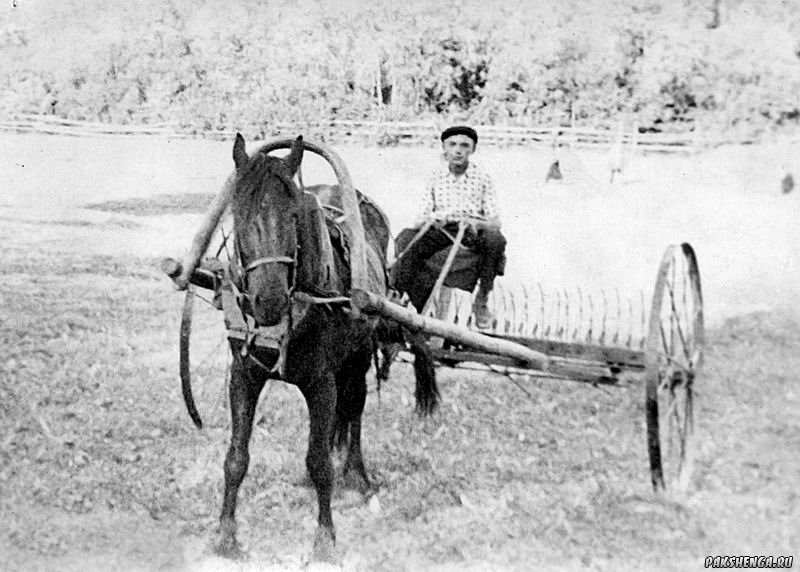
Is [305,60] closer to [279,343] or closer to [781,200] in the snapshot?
[279,343]

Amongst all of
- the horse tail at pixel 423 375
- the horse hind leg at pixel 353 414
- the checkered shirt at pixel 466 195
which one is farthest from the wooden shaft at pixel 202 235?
the checkered shirt at pixel 466 195

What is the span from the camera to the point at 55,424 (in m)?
4.78

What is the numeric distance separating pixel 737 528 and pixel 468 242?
214 cm

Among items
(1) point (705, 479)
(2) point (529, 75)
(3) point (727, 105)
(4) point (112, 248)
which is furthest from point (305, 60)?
(1) point (705, 479)

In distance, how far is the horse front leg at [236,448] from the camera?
147 inches

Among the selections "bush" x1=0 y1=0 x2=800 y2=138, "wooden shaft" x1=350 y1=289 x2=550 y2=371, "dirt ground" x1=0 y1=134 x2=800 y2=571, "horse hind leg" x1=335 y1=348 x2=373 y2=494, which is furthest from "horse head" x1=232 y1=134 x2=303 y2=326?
"bush" x1=0 y1=0 x2=800 y2=138

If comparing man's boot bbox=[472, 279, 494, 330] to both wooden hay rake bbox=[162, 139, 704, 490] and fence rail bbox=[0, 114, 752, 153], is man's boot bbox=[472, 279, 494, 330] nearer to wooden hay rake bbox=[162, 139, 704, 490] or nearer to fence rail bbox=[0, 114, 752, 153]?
wooden hay rake bbox=[162, 139, 704, 490]

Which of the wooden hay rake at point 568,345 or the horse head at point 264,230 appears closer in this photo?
the horse head at point 264,230

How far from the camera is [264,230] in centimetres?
325

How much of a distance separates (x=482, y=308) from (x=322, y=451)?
1.51m

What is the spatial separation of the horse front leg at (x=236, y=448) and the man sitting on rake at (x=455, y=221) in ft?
4.56

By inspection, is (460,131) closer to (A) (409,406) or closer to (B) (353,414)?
(B) (353,414)

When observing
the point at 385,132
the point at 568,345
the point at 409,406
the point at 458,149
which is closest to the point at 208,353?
the point at 409,406

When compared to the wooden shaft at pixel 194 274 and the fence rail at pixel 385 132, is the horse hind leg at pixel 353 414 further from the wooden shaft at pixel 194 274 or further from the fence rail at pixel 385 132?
the fence rail at pixel 385 132
